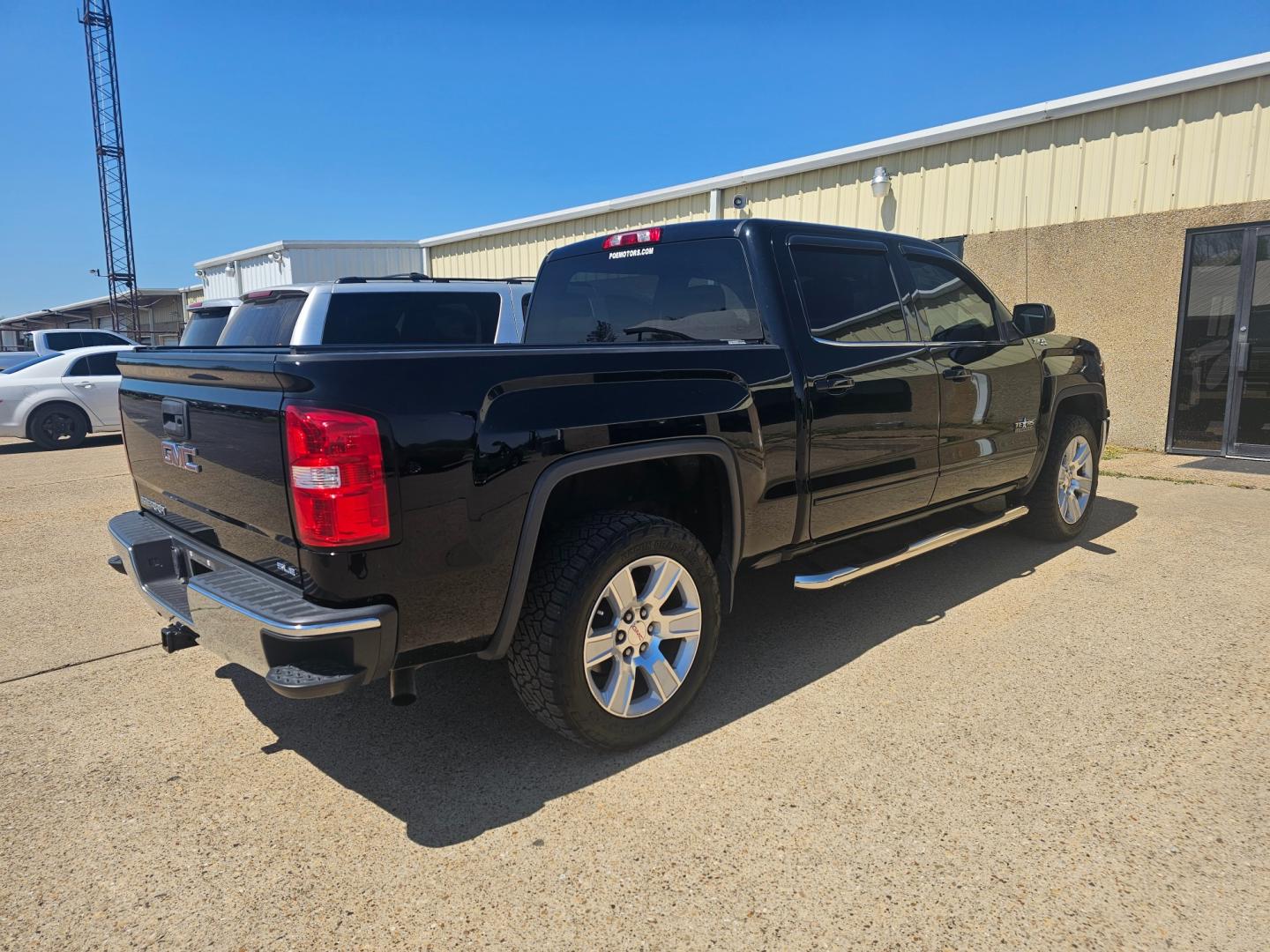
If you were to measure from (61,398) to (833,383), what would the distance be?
12.5m

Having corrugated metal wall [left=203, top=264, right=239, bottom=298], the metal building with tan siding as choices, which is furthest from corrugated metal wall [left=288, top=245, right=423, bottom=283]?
the metal building with tan siding

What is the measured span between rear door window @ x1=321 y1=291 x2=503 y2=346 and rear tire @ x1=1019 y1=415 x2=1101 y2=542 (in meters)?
4.03

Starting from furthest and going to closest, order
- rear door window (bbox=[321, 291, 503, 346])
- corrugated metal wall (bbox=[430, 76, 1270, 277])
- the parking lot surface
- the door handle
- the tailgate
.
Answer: corrugated metal wall (bbox=[430, 76, 1270, 277]), rear door window (bbox=[321, 291, 503, 346]), the door handle, the tailgate, the parking lot surface

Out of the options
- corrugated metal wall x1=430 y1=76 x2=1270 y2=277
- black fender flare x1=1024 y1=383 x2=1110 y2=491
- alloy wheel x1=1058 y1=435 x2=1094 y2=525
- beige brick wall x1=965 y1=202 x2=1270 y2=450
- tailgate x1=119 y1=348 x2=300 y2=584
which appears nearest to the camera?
tailgate x1=119 y1=348 x2=300 y2=584

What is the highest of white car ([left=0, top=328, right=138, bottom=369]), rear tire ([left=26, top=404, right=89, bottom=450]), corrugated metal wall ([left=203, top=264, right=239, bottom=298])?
corrugated metal wall ([left=203, top=264, right=239, bottom=298])

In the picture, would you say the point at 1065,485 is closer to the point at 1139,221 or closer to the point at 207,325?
the point at 1139,221

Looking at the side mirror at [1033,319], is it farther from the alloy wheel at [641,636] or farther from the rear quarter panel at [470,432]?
the alloy wheel at [641,636]

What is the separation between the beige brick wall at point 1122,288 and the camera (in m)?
8.84

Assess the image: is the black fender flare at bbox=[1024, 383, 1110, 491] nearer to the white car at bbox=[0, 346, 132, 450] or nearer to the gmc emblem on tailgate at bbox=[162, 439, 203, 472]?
the gmc emblem on tailgate at bbox=[162, 439, 203, 472]

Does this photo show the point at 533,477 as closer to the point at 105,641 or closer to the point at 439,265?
the point at 105,641

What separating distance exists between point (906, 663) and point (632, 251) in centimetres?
233

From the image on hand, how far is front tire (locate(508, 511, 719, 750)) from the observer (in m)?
2.68

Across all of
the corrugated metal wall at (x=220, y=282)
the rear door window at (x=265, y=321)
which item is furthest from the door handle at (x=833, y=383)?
the corrugated metal wall at (x=220, y=282)

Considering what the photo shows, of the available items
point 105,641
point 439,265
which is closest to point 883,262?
point 105,641
